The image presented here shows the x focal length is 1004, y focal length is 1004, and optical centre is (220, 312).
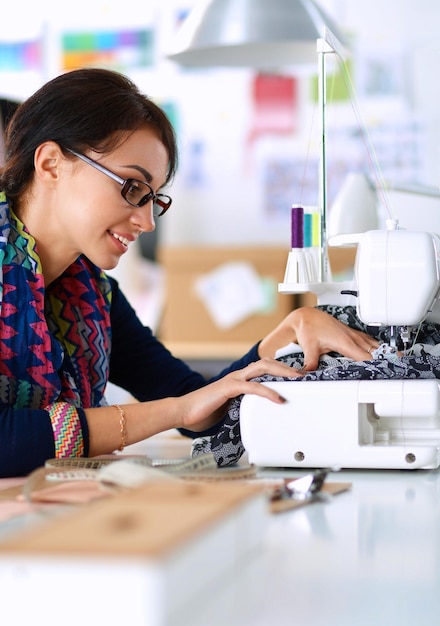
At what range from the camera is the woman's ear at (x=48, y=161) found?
1728 millimetres

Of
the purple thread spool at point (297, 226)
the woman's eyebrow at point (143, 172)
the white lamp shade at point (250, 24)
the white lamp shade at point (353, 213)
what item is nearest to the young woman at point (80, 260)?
the woman's eyebrow at point (143, 172)

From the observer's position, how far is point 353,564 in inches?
34.5

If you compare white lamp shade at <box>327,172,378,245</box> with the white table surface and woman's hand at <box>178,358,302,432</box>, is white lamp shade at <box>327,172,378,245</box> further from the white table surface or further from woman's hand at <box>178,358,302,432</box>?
the white table surface

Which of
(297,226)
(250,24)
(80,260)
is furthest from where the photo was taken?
(250,24)

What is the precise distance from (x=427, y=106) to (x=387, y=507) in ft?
13.2

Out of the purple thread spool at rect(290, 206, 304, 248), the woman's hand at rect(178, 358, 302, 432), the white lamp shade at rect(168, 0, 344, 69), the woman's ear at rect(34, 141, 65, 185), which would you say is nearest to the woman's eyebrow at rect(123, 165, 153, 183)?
the woman's ear at rect(34, 141, 65, 185)

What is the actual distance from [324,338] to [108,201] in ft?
1.43

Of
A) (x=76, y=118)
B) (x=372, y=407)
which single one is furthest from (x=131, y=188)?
(x=372, y=407)

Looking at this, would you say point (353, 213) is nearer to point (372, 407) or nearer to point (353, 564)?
point (372, 407)

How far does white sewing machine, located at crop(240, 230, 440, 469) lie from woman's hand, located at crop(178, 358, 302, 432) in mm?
20

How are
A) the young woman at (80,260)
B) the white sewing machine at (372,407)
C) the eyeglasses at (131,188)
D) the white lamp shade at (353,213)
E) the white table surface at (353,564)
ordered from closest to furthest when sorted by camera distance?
the white table surface at (353,564)
the white sewing machine at (372,407)
the young woman at (80,260)
the eyeglasses at (131,188)
the white lamp shade at (353,213)

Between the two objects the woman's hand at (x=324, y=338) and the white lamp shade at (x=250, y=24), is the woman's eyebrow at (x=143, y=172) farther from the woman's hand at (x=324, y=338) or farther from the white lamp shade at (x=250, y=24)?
the white lamp shade at (x=250, y=24)

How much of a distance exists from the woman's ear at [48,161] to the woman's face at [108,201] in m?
0.02

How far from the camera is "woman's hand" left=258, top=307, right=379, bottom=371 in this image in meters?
1.65
